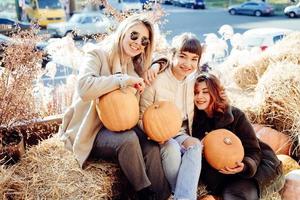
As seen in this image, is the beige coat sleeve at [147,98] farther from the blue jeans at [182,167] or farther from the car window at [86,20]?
the car window at [86,20]

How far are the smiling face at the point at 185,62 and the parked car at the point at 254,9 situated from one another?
24.4 meters

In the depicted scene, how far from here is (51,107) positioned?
3.85 m

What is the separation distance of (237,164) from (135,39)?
1.06 metres

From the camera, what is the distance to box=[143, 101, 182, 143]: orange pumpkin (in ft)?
8.75

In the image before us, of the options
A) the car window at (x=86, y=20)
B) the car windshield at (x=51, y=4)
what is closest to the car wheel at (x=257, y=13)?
the car windshield at (x=51, y=4)

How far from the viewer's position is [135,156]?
254 centimetres

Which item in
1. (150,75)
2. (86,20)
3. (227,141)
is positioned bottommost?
(86,20)

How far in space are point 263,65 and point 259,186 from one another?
7.03 ft

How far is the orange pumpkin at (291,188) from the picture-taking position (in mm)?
3158

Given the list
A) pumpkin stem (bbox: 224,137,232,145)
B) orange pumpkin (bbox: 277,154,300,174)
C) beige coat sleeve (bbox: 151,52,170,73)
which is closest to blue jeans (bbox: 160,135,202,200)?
pumpkin stem (bbox: 224,137,232,145)

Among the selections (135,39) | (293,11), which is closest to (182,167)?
(135,39)

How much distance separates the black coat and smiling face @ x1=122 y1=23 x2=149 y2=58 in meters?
0.66

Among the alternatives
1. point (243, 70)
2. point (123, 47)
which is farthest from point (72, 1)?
point (123, 47)

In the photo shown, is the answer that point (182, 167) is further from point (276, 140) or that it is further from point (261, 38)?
point (261, 38)
